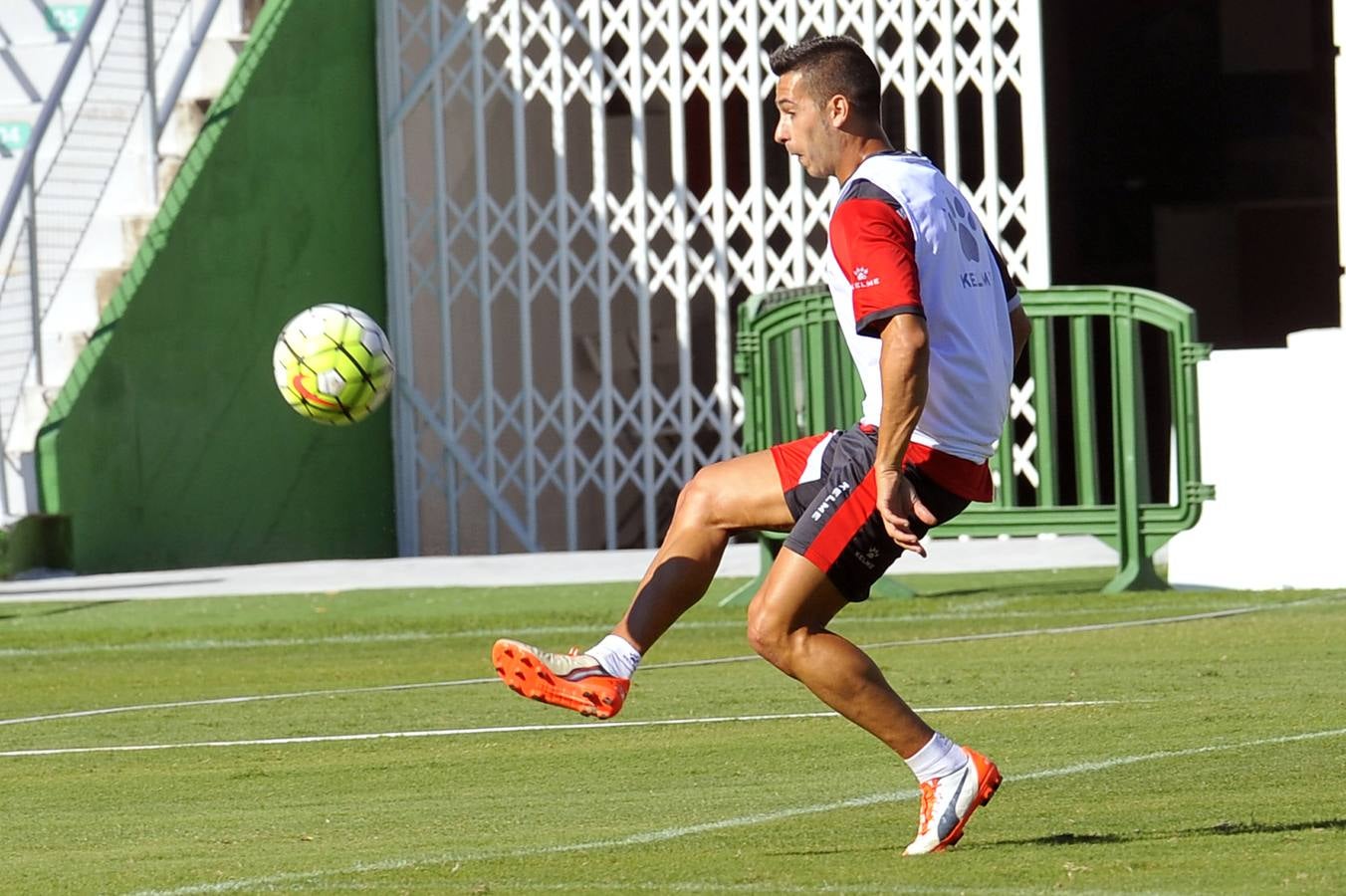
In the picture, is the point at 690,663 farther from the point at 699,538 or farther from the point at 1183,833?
the point at 1183,833

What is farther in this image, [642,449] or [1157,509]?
[642,449]

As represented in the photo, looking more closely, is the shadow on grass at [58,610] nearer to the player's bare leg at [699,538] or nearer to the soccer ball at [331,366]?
the soccer ball at [331,366]

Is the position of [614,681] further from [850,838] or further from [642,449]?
[642,449]

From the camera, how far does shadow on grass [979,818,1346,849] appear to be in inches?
210

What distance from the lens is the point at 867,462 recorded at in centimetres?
543

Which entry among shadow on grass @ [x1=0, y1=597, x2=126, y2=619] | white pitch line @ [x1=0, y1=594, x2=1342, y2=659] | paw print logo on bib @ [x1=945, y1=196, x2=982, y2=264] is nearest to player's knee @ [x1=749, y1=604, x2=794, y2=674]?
paw print logo on bib @ [x1=945, y1=196, x2=982, y2=264]

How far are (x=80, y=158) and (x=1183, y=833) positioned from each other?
1105cm

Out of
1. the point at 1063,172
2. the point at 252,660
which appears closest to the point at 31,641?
the point at 252,660

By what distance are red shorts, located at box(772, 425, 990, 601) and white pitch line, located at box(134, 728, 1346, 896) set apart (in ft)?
2.25

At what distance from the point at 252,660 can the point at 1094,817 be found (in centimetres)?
542

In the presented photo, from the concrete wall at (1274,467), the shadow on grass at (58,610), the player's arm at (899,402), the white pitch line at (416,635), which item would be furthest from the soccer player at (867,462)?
the shadow on grass at (58,610)

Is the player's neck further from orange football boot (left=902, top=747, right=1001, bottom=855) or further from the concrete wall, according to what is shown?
the concrete wall

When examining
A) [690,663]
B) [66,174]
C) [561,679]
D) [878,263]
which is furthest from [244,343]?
[878,263]

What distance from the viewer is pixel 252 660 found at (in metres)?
10.4
